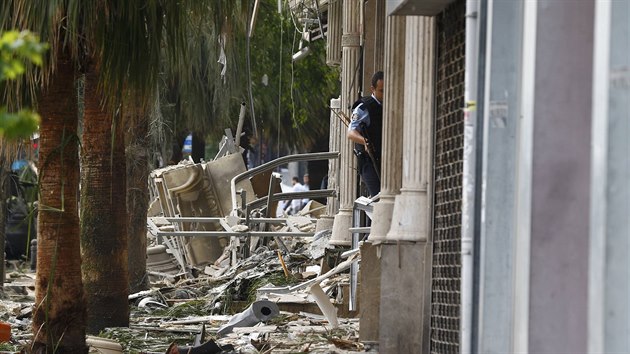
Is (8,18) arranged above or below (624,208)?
above

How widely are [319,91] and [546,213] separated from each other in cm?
2929

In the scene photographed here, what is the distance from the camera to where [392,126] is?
9984 millimetres

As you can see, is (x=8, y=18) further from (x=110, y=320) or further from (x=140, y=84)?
(x=110, y=320)

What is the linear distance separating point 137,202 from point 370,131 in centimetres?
652

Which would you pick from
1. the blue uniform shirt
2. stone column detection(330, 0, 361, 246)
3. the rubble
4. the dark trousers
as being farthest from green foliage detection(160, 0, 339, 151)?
the blue uniform shirt

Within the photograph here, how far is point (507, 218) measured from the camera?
715cm

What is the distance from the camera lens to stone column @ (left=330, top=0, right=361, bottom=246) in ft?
48.0

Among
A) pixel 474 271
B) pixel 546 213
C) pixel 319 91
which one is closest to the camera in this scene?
pixel 546 213

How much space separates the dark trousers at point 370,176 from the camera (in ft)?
40.4

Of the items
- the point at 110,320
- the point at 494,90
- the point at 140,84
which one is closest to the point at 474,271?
the point at 494,90

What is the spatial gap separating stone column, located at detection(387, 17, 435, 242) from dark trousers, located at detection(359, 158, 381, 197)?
277 cm

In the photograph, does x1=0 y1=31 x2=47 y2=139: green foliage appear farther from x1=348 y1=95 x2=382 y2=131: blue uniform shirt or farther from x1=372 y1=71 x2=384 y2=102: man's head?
x1=372 y1=71 x2=384 y2=102: man's head

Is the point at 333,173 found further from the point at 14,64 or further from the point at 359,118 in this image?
the point at 14,64

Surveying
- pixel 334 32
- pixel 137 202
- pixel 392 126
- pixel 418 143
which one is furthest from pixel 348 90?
pixel 418 143
